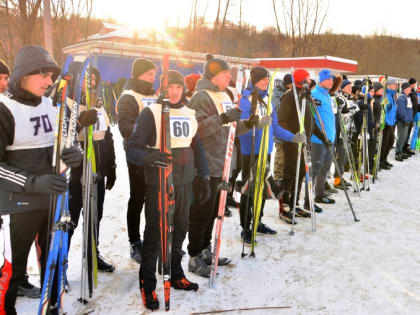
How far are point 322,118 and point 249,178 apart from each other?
2.00 metres

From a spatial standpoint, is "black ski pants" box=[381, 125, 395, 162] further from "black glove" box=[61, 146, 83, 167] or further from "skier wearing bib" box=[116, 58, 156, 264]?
"black glove" box=[61, 146, 83, 167]

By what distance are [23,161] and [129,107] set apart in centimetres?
144

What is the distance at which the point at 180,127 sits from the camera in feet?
9.21

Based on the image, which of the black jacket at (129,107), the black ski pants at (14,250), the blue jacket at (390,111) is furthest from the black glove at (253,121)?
the blue jacket at (390,111)

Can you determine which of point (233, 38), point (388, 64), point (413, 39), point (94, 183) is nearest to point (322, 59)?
point (233, 38)

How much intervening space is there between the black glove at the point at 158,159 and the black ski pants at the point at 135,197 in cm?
99

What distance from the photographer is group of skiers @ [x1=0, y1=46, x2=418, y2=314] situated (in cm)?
217

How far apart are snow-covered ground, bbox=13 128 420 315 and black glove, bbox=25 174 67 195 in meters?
1.24

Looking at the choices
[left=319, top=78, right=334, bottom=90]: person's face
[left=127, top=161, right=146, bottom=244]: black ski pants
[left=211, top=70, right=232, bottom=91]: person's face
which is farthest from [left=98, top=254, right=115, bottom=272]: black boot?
[left=319, top=78, right=334, bottom=90]: person's face

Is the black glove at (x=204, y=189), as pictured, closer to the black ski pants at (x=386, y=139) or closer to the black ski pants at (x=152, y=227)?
the black ski pants at (x=152, y=227)

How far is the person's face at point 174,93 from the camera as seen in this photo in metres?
2.81

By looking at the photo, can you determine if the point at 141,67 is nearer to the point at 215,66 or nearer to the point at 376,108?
the point at 215,66

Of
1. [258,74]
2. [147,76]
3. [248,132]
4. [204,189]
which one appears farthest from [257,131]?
[147,76]

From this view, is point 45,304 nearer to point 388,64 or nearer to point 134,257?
point 134,257
